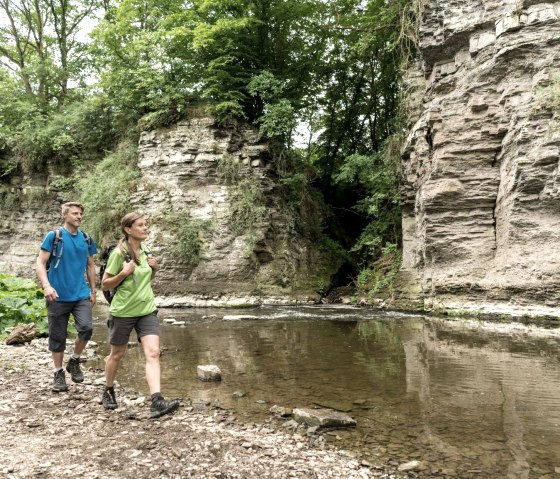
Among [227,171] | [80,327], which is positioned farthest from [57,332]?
[227,171]

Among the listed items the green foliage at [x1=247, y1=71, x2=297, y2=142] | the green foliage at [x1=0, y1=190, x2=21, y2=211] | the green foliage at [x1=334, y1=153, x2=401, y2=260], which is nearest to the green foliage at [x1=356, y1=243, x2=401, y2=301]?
the green foliage at [x1=334, y1=153, x2=401, y2=260]

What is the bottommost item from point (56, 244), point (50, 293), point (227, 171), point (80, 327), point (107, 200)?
point (80, 327)

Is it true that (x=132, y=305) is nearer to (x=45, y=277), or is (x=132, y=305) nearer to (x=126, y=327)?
(x=126, y=327)

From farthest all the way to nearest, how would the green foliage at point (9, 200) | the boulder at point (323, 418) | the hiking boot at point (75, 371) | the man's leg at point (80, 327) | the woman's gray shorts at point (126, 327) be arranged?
1. the green foliage at point (9, 200)
2. the hiking boot at point (75, 371)
3. the man's leg at point (80, 327)
4. the woman's gray shorts at point (126, 327)
5. the boulder at point (323, 418)

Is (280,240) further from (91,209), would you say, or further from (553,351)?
(553,351)

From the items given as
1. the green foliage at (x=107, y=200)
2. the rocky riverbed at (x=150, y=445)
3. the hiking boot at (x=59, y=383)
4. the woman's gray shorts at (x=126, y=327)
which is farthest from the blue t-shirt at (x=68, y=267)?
the green foliage at (x=107, y=200)

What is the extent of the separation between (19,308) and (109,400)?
5266mm

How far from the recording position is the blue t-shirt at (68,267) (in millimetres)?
4973

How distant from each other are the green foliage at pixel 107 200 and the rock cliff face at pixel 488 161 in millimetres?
12257

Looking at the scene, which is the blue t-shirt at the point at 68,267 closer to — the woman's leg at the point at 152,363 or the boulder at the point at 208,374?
the woman's leg at the point at 152,363

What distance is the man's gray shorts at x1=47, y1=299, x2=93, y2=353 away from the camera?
504cm

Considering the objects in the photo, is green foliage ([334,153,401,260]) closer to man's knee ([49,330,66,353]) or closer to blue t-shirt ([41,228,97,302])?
blue t-shirt ([41,228,97,302])

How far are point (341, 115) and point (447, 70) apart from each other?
30.4 ft

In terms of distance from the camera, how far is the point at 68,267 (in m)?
5.05
